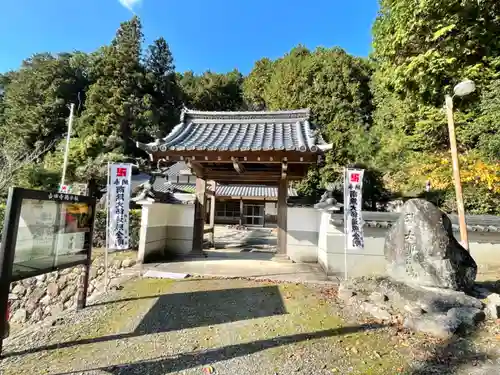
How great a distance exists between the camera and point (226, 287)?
17.8 ft

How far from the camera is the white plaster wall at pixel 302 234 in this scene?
7.70 m

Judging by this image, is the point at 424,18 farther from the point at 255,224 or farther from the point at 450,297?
the point at 255,224

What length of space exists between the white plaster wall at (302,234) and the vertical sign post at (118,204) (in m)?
4.25

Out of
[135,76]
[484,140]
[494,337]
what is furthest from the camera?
[135,76]

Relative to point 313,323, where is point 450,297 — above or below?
above

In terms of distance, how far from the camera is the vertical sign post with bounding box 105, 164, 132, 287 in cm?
585

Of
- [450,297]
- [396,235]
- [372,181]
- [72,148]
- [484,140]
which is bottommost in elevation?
[450,297]

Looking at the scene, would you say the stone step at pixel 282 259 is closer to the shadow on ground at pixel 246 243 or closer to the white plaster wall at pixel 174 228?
the white plaster wall at pixel 174 228

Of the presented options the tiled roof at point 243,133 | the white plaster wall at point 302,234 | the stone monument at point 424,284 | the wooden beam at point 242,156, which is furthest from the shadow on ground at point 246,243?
the stone monument at point 424,284

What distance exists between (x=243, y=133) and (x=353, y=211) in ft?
13.3

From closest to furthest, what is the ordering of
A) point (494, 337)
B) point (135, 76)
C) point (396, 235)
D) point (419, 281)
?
point (494, 337)
point (419, 281)
point (396, 235)
point (135, 76)

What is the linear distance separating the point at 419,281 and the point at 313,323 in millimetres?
1877

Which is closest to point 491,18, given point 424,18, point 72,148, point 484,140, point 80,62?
point 424,18

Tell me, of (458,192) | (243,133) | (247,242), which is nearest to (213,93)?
(247,242)
